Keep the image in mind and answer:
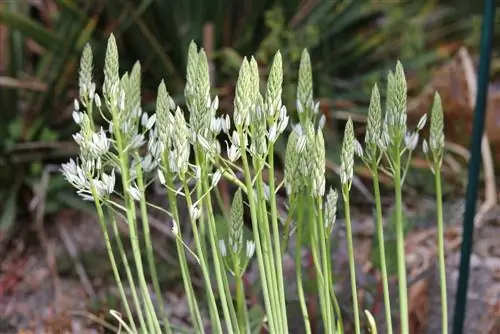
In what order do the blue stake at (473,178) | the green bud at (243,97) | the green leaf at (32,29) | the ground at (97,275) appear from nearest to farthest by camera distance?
the green bud at (243,97), the blue stake at (473,178), the ground at (97,275), the green leaf at (32,29)

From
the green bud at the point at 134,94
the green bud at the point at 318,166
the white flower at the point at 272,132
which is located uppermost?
the green bud at the point at 134,94

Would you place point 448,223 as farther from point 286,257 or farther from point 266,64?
point 266,64

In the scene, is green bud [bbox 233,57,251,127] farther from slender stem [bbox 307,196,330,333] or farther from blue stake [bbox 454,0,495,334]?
blue stake [bbox 454,0,495,334]

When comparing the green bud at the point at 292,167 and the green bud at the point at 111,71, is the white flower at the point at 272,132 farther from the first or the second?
the green bud at the point at 111,71

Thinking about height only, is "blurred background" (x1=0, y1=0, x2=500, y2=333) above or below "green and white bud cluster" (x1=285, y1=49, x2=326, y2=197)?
above

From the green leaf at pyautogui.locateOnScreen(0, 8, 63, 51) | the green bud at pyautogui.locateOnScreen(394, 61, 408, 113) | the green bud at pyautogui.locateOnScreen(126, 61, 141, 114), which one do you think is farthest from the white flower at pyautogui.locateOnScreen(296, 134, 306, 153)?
the green leaf at pyautogui.locateOnScreen(0, 8, 63, 51)

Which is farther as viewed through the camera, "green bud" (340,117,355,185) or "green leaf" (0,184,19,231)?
"green leaf" (0,184,19,231)

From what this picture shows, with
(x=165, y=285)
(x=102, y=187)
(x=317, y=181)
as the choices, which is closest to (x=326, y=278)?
(x=317, y=181)

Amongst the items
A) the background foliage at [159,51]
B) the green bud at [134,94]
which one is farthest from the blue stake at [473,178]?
the background foliage at [159,51]

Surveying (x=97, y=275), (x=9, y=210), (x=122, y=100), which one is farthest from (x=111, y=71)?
(x=9, y=210)
